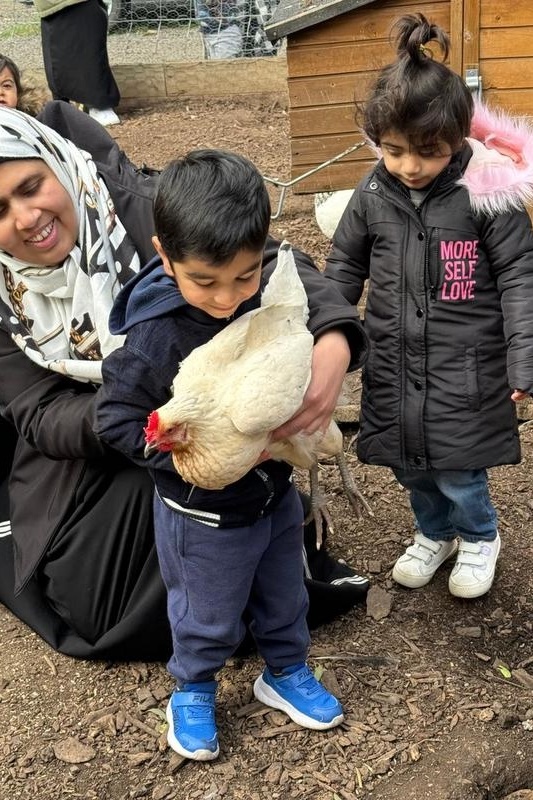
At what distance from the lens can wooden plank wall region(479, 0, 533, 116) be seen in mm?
4093

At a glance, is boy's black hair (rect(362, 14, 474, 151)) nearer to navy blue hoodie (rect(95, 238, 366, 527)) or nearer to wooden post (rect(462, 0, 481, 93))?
navy blue hoodie (rect(95, 238, 366, 527))

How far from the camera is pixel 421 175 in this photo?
7.91 feet

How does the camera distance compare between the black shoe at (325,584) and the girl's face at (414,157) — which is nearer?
the girl's face at (414,157)

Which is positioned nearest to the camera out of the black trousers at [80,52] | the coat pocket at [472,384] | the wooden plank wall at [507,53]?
the coat pocket at [472,384]

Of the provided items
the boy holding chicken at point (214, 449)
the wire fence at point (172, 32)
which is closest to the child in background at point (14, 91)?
the boy holding chicken at point (214, 449)

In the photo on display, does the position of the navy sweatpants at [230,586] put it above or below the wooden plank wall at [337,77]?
below

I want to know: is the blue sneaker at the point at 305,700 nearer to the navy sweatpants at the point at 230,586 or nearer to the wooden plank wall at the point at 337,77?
the navy sweatpants at the point at 230,586

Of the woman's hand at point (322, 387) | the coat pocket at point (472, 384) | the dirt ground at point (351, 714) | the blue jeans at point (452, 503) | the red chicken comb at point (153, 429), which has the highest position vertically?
the red chicken comb at point (153, 429)

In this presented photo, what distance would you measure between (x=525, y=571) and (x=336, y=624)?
62 centimetres

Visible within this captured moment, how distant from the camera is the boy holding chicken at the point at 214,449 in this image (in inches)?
69.9

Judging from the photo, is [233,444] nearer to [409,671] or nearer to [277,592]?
[277,592]

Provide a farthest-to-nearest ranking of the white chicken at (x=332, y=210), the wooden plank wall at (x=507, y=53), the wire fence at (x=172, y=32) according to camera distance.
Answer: the wire fence at (x=172, y=32)
the white chicken at (x=332, y=210)
the wooden plank wall at (x=507, y=53)

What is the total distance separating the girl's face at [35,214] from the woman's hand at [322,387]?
2.51 feet

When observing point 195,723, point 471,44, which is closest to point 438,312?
point 195,723
